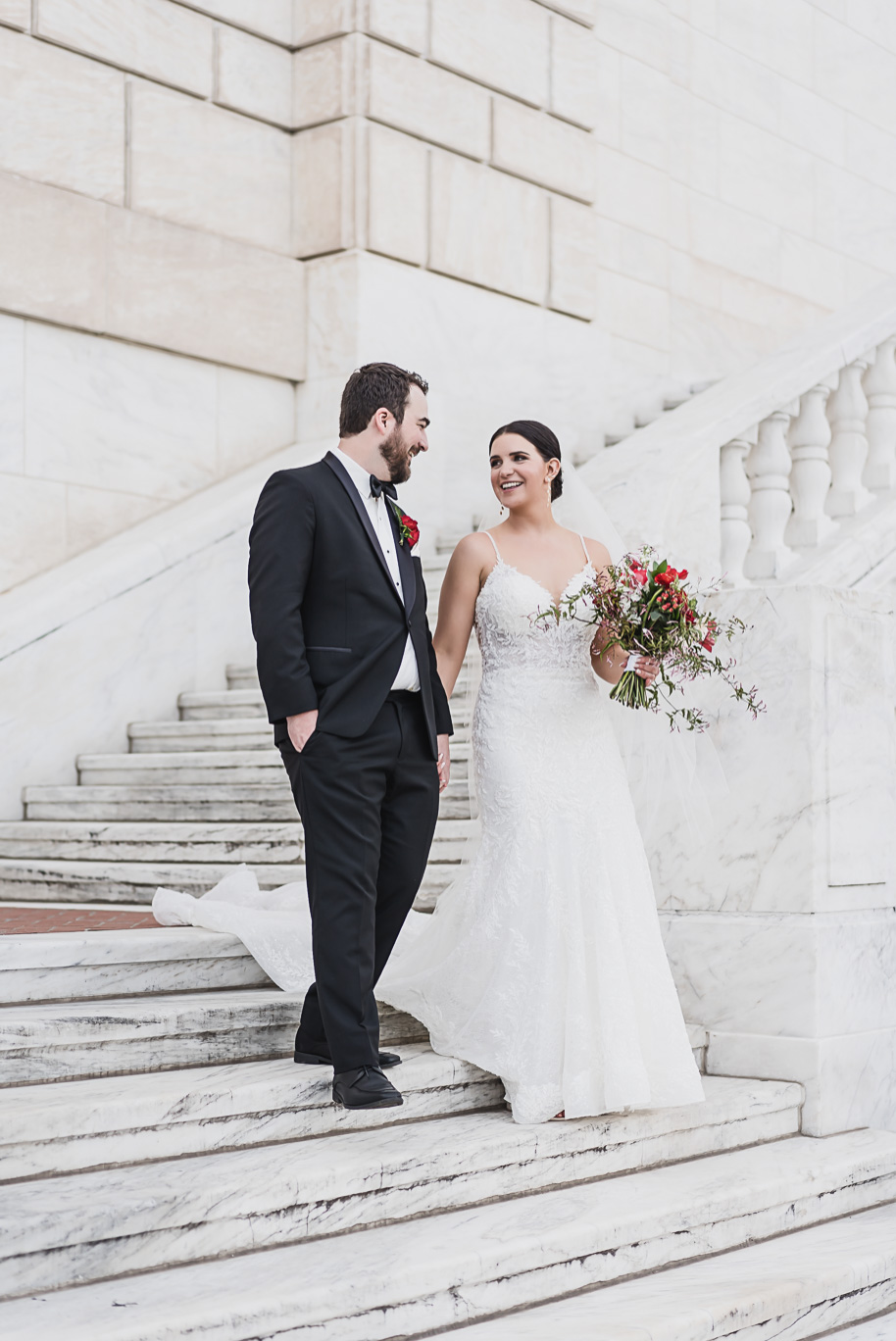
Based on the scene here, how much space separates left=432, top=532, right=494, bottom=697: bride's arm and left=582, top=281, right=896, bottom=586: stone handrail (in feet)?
5.95

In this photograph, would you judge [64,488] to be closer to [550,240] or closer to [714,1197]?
[550,240]

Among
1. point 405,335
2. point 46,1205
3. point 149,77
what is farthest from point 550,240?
point 46,1205

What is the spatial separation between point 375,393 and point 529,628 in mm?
930

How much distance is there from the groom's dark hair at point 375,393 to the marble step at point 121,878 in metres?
1.96

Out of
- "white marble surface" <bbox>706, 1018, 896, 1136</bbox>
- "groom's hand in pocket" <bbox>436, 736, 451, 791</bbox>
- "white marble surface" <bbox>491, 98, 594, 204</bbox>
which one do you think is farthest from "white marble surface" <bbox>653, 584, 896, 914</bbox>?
"white marble surface" <bbox>491, 98, 594, 204</bbox>

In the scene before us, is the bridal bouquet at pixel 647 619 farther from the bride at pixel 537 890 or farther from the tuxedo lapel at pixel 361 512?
the tuxedo lapel at pixel 361 512

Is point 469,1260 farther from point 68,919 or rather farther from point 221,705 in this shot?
point 221,705

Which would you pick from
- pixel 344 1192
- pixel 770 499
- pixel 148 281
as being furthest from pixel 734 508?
pixel 344 1192

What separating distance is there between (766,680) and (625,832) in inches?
35.7

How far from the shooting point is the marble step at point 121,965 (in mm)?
4367

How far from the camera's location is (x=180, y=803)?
6.49 metres

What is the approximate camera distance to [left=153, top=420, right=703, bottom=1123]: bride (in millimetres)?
4305

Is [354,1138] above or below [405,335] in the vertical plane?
below

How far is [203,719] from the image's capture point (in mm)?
7598
